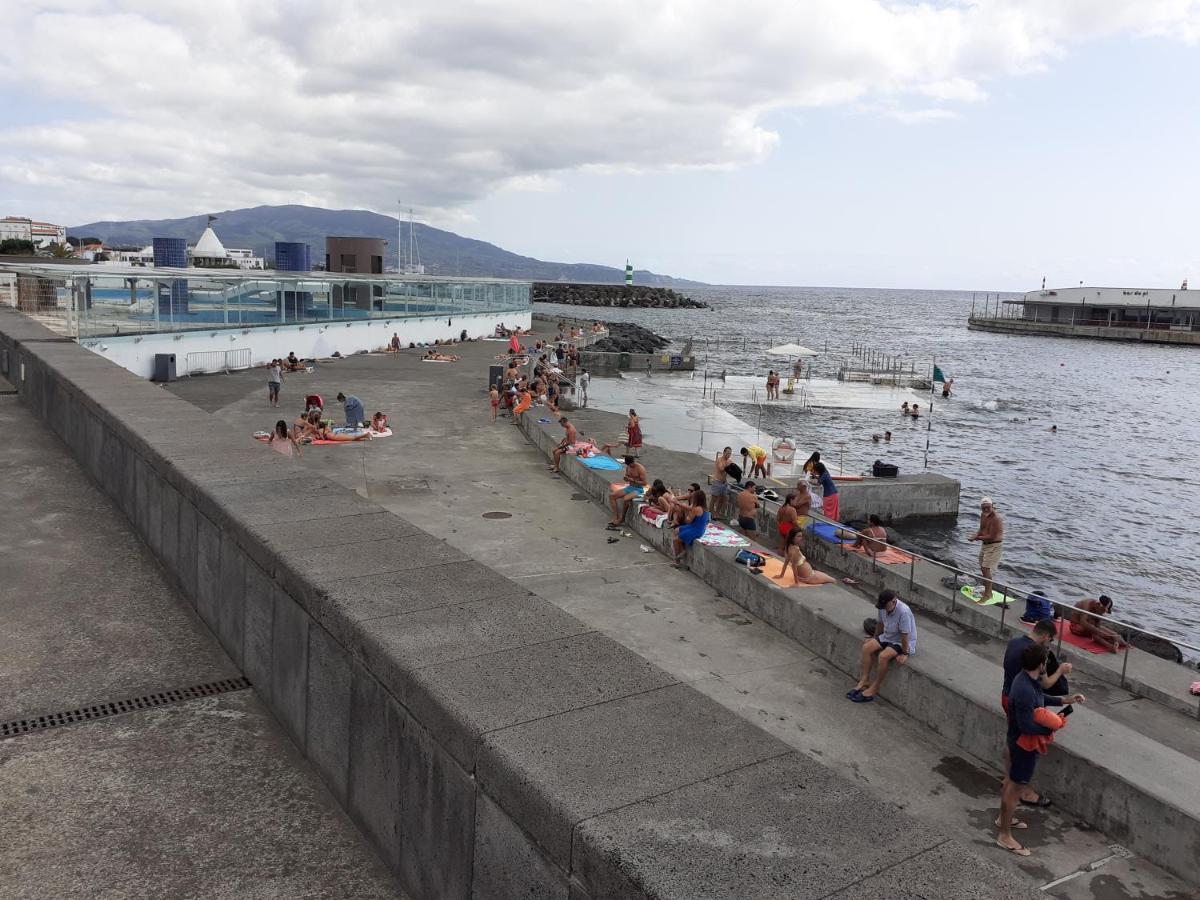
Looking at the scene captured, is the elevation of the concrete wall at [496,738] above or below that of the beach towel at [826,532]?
above

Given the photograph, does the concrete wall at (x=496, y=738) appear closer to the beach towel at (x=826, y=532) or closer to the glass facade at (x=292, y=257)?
the beach towel at (x=826, y=532)

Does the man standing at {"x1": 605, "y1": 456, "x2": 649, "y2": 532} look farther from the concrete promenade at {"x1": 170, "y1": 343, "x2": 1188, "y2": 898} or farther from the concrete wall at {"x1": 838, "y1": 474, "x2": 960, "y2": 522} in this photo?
the concrete wall at {"x1": 838, "y1": 474, "x2": 960, "y2": 522}

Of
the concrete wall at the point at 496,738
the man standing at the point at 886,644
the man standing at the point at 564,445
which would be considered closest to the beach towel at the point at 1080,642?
the man standing at the point at 886,644

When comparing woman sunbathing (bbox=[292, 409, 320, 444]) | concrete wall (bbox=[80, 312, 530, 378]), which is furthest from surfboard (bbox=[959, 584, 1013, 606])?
concrete wall (bbox=[80, 312, 530, 378])

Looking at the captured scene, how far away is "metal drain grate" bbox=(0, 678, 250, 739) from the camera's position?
14.9ft

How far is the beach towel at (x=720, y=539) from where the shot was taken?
1325 centimetres

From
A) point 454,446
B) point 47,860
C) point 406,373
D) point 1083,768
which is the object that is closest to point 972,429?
point 406,373

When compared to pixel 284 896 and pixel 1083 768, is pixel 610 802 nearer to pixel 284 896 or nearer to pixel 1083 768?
pixel 284 896

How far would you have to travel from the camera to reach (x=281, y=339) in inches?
1462

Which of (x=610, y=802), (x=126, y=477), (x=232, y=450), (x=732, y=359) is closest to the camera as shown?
(x=610, y=802)

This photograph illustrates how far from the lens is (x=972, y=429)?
4400 centimetres

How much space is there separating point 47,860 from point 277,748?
1.09m

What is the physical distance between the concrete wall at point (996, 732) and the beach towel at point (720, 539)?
1.21ft

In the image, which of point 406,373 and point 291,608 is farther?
point 406,373
